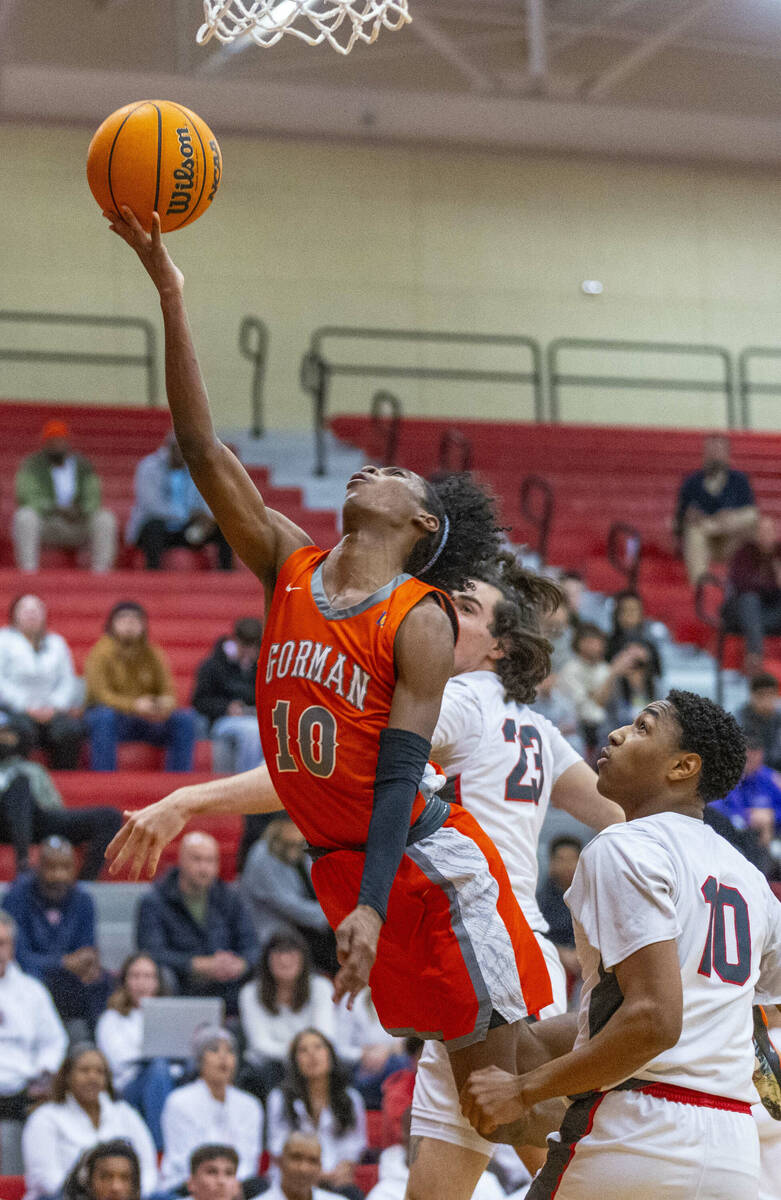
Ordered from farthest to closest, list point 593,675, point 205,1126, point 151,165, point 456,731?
point 593,675 → point 205,1126 → point 456,731 → point 151,165

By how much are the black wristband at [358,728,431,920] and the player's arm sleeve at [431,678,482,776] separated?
91 centimetres

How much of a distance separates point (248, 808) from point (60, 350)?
42.9 ft

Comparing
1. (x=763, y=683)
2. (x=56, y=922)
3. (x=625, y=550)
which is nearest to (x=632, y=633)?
(x=763, y=683)

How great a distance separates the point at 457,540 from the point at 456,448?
1189cm

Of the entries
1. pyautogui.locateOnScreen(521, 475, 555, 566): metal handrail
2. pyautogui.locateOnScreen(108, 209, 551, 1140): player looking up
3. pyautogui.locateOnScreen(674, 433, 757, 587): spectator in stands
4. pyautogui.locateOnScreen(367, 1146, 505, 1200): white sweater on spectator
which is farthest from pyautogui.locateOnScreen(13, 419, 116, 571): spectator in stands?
pyautogui.locateOnScreen(108, 209, 551, 1140): player looking up

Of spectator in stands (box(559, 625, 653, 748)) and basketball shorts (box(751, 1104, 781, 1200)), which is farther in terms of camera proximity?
spectator in stands (box(559, 625, 653, 748))

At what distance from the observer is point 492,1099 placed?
136 inches

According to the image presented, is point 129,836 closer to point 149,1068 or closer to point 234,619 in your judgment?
point 149,1068

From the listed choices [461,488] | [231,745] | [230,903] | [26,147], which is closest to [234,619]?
[231,745]

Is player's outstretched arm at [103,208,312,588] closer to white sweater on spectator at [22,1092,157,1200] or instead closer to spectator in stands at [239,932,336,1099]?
white sweater on spectator at [22,1092,157,1200]

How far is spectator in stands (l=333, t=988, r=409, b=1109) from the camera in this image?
8.31 m

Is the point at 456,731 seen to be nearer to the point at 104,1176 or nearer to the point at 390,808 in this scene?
the point at 390,808

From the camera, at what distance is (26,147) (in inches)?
655

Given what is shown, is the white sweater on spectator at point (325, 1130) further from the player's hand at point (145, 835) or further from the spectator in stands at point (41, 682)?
the player's hand at point (145, 835)
